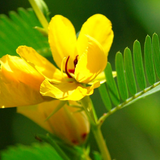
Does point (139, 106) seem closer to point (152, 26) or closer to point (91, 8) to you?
point (152, 26)

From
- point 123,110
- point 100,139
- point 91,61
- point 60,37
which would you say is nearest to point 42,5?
point 60,37

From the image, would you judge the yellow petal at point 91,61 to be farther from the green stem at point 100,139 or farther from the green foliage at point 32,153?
the green foliage at point 32,153

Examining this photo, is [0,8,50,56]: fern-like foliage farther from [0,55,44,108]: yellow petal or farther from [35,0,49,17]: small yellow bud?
[0,55,44,108]: yellow petal

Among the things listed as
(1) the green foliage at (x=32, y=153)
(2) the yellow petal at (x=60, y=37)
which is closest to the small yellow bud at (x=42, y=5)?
(2) the yellow petal at (x=60, y=37)

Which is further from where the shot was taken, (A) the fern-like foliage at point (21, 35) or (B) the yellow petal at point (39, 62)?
(A) the fern-like foliage at point (21, 35)

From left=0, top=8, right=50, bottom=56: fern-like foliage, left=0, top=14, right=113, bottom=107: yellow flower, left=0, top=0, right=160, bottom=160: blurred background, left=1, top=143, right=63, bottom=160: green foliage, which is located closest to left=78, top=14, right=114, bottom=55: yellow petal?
left=0, top=14, right=113, bottom=107: yellow flower

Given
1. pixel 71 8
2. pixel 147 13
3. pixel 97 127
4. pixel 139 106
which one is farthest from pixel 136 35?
pixel 97 127
